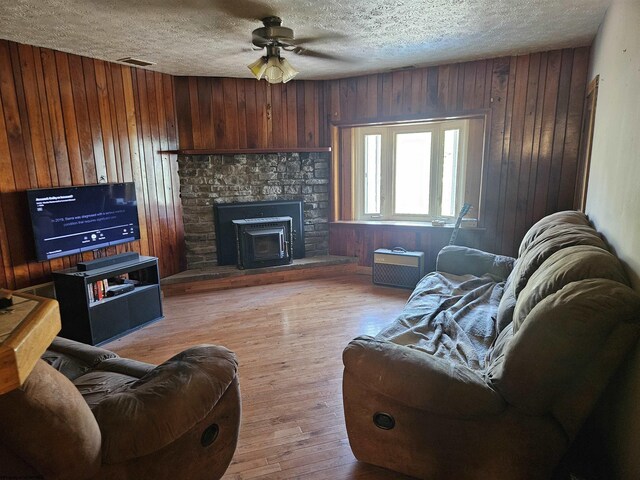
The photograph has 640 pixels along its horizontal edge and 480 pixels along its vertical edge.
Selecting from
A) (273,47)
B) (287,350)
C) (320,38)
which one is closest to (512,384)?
(287,350)

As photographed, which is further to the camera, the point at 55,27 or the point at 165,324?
the point at 165,324

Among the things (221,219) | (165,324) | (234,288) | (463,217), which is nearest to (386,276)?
(463,217)

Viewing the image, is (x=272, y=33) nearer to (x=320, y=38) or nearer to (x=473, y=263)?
(x=320, y=38)

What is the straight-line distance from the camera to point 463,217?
173 inches

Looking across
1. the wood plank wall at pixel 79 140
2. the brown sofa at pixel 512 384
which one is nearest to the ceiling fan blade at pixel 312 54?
the wood plank wall at pixel 79 140

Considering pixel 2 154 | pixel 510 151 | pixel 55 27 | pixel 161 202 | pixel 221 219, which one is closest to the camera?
pixel 55 27

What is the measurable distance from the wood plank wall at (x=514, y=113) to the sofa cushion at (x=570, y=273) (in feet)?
7.81

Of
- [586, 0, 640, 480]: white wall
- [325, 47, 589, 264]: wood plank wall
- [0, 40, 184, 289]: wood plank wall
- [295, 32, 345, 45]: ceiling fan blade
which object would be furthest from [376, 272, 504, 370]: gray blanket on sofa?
[0, 40, 184, 289]: wood plank wall

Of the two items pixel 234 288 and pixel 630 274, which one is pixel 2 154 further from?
pixel 630 274

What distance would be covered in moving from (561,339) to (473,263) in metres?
2.00

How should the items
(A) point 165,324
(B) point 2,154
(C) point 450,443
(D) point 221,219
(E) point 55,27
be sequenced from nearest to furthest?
(C) point 450,443
(E) point 55,27
(B) point 2,154
(A) point 165,324
(D) point 221,219

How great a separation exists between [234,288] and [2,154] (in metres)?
2.44

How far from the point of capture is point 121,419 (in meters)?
1.23

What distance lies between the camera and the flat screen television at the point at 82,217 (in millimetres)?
3076
